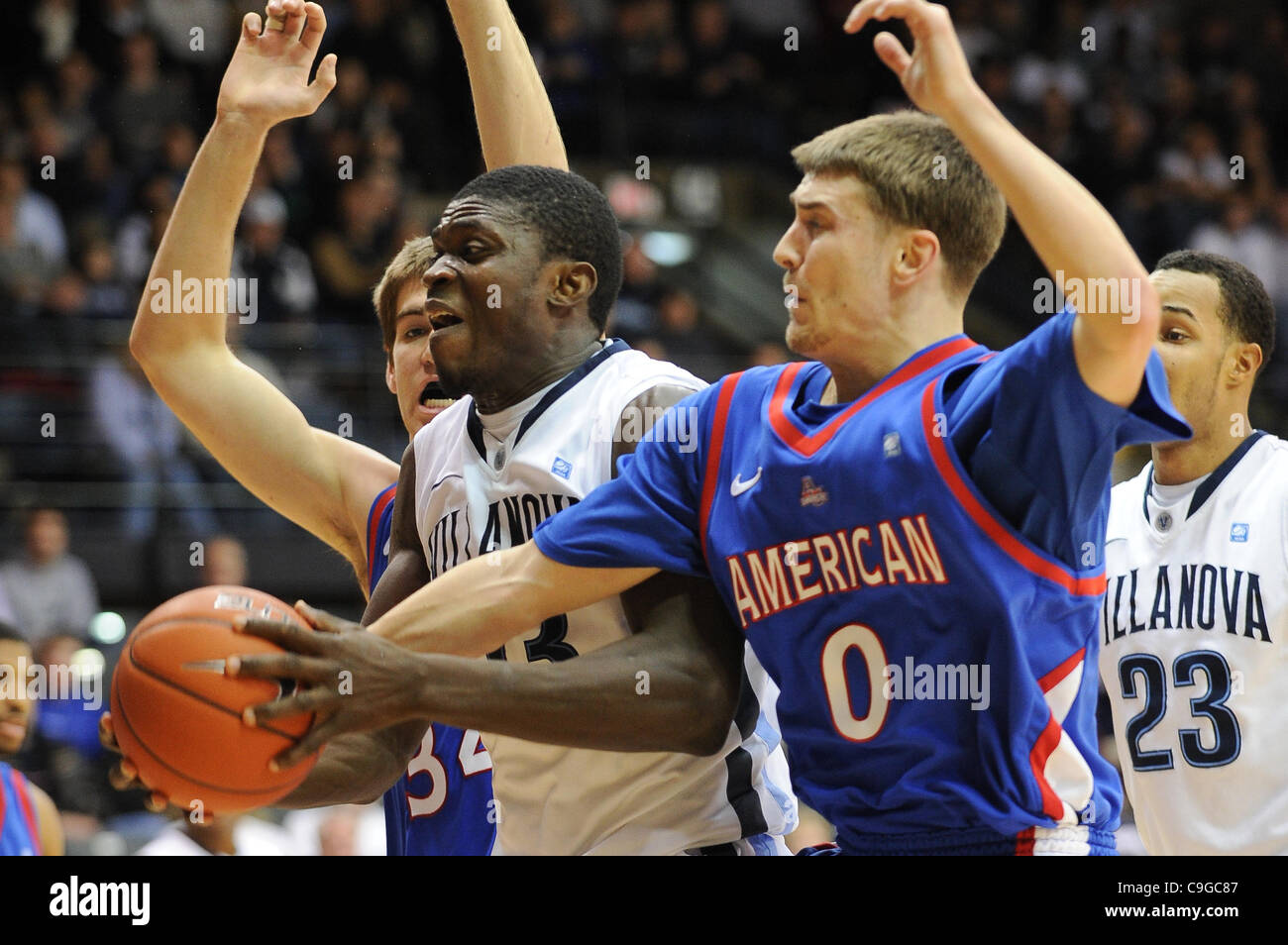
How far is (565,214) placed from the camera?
3.53 m

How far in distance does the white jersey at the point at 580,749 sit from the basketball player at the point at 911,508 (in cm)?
24

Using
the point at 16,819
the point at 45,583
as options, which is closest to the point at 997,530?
the point at 16,819

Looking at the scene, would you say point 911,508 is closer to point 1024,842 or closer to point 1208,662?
point 1024,842

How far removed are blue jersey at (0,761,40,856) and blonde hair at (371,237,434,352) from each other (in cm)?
150

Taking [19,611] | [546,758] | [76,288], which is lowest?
[546,758]

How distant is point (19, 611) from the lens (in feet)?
30.2

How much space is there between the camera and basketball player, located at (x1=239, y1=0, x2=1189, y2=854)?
8.45 feet

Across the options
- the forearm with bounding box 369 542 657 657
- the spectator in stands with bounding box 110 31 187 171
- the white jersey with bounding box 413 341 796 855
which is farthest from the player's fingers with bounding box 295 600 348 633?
the spectator in stands with bounding box 110 31 187 171

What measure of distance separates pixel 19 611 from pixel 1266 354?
283 inches

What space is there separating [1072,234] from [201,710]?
5.57ft

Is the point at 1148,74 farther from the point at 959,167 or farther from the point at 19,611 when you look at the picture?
the point at 959,167

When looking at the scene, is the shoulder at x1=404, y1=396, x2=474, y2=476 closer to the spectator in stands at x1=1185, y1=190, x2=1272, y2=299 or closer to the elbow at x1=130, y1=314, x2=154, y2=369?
the elbow at x1=130, y1=314, x2=154, y2=369

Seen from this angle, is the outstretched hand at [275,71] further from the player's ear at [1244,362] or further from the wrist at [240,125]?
the player's ear at [1244,362]
